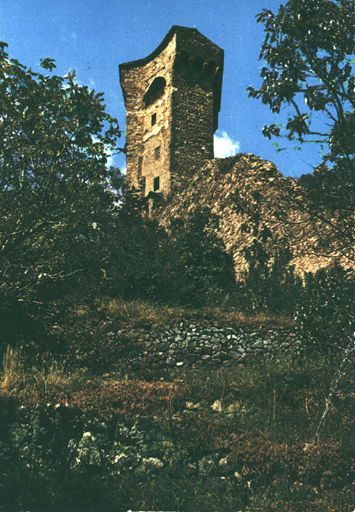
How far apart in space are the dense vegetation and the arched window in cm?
1921

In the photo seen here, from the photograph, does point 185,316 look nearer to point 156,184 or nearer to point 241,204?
point 241,204

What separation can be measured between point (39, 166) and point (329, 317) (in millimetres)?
6541

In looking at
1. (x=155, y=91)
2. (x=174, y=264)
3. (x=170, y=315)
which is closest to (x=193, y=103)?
(x=155, y=91)

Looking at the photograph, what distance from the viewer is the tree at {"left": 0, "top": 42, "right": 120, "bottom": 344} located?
24.2 ft

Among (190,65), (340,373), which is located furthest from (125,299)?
(190,65)

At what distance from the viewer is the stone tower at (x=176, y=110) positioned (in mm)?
24828

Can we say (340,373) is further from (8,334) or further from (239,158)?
(239,158)

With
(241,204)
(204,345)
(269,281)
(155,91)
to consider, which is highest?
(155,91)

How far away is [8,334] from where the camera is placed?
8.57 meters

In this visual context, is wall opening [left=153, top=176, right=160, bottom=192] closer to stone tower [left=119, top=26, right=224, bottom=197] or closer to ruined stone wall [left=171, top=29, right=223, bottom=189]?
stone tower [left=119, top=26, right=224, bottom=197]

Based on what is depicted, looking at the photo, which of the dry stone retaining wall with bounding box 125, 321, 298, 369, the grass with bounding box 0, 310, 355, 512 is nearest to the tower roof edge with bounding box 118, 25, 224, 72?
the dry stone retaining wall with bounding box 125, 321, 298, 369

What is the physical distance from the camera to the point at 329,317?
724 cm

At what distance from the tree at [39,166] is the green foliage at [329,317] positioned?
14.8ft

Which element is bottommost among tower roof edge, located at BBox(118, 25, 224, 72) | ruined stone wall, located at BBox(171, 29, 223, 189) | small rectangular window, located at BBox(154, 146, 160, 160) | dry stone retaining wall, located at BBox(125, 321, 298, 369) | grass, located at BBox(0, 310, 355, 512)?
grass, located at BBox(0, 310, 355, 512)
